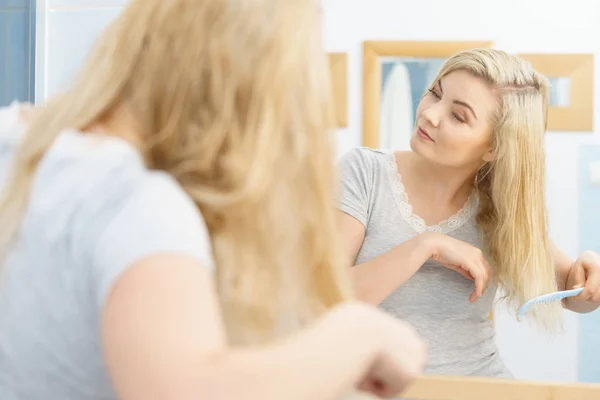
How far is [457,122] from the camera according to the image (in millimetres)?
899

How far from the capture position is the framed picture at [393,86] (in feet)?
3.34

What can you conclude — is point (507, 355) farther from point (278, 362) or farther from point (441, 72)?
point (278, 362)

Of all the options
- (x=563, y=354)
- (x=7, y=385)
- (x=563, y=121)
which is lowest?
(x=563, y=354)

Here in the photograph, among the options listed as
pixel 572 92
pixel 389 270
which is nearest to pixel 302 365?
pixel 389 270

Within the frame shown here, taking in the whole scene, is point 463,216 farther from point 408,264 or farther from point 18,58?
point 18,58

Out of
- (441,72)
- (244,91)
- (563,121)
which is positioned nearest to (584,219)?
(563,121)

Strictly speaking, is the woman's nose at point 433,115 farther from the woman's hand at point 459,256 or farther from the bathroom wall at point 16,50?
the bathroom wall at point 16,50

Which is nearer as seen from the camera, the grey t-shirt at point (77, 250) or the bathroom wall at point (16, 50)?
the grey t-shirt at point (77, 250)

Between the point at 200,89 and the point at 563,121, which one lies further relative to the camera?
the point at 563,121

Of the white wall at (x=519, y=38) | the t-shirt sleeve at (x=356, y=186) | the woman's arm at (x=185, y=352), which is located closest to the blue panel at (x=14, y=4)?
the white wall at (x=519, y=38)

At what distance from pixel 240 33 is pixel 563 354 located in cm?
76

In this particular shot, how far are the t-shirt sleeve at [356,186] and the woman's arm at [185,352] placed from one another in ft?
1.86

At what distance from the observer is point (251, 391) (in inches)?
12.3

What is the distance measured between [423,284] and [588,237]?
9.6 inches
